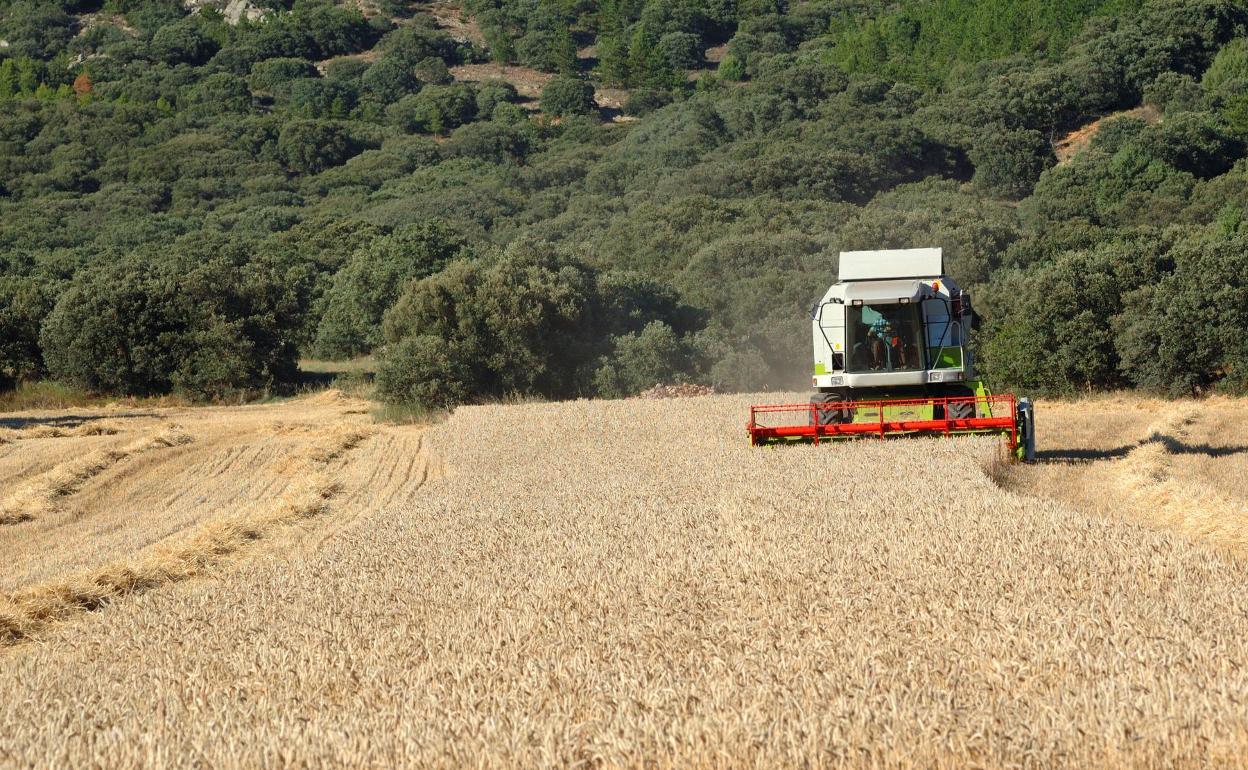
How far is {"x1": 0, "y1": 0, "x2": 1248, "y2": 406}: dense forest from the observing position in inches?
1560

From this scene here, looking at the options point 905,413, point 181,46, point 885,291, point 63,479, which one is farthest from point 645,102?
point 905,413

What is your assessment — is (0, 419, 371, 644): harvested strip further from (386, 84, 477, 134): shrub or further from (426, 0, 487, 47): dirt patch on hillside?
(426, 0, 487, 47): dirt patch on hillside

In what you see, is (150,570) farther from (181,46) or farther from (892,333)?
(181,46)

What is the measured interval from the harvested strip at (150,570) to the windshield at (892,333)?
7982mm

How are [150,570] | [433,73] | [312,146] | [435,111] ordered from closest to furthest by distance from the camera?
[150,570] → [312,146] → [435,111] → [433,73]

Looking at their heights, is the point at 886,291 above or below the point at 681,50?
below

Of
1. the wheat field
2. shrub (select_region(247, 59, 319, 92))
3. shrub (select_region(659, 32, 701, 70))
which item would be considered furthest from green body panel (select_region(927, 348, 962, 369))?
shrub (select_region(247, 59, 319, 92))

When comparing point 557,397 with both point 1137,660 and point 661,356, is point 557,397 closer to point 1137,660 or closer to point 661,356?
point 661,356

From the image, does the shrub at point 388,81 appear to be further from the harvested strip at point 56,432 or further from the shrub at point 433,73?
the harvested strip at point 56,432

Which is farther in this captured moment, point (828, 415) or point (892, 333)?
point (892, 333)

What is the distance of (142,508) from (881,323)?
36.7ft

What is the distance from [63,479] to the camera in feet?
76.9

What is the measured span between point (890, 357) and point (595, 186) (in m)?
73.6

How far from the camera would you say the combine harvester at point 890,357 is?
68.8ft
